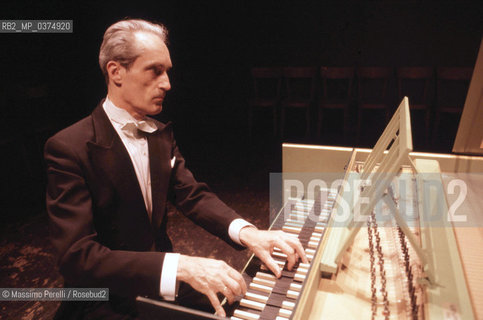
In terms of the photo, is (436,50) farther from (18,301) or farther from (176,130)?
(18,301)

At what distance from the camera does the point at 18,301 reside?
289cm

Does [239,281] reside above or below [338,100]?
below

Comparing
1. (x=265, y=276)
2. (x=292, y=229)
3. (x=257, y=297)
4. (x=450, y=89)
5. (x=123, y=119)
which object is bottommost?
(x=257, y=297)

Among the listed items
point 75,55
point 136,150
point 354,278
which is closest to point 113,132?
point 136,150

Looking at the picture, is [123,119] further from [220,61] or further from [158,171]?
[220,61]

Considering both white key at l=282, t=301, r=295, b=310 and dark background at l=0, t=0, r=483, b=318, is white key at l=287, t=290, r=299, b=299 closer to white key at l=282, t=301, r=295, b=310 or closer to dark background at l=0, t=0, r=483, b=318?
white key at l=282, t=301, r=295, b=310

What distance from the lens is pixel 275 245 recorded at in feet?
4.77

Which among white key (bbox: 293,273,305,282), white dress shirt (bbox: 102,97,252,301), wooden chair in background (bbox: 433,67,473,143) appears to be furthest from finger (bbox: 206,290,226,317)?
wooden chair in background (bbox: 433,67,473,143)

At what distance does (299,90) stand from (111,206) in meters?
7.04

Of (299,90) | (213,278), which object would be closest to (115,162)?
(213,278)

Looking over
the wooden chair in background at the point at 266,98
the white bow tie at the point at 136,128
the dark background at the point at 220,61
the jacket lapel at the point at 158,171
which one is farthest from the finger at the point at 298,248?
the wooden chair in background at the point at 266,98

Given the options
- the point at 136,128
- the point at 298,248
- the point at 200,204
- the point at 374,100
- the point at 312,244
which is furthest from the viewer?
the point at 374,100

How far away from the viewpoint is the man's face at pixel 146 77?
62.6 inches

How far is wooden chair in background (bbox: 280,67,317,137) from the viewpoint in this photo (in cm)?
667
